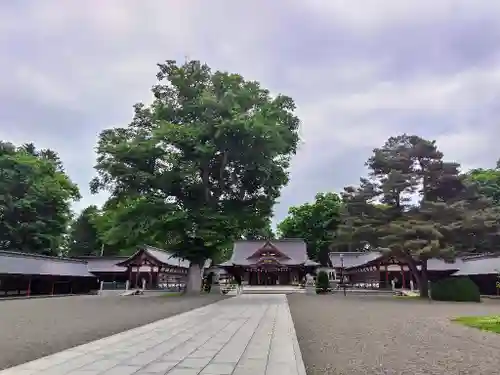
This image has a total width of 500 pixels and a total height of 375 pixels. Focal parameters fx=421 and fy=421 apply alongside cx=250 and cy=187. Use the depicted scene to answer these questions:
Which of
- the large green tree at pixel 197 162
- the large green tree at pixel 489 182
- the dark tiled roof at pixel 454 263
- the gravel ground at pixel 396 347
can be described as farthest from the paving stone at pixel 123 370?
the large green tree at pixel 489 182

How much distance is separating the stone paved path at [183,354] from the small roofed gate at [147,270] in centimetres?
2679

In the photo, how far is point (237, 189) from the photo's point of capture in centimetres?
2952

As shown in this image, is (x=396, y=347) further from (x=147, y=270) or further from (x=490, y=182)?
(x=490, y=182)

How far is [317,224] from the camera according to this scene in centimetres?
6034

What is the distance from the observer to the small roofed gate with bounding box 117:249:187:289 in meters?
37.0

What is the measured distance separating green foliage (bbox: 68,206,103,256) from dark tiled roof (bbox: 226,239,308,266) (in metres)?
20.5

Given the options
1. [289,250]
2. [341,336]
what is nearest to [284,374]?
[341,336]

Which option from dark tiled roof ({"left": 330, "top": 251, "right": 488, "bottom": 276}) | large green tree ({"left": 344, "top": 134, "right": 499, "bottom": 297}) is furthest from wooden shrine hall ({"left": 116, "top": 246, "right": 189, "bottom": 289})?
dark tiled roof ({"left": 330, "top": 251, "right": 488, "bottom": 276})

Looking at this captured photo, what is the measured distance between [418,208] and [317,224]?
33274 mm

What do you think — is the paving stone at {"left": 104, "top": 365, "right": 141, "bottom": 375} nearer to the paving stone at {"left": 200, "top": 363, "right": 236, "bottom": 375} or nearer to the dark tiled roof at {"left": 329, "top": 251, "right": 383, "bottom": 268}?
Result: the paving stone at {"left": 200, "top": 363, "right": 236, "bottom": 375}

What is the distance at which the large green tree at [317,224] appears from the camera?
191ft

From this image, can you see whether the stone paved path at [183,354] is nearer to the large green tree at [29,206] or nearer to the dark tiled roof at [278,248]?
the large green tree at [29,206]

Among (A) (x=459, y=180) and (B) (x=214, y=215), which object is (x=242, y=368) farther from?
(A) (x=459, y=180)

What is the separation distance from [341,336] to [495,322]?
18.0 feet
